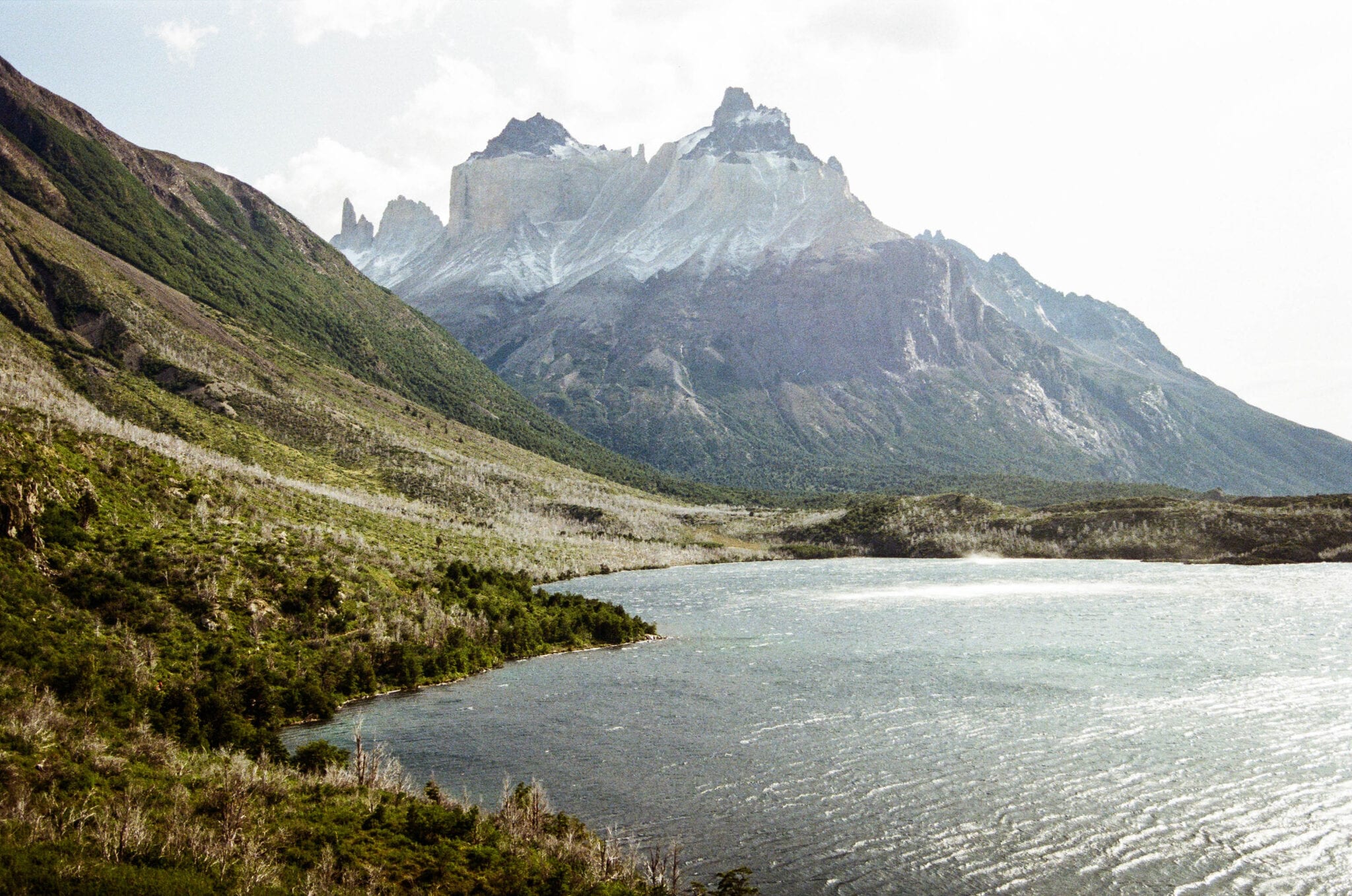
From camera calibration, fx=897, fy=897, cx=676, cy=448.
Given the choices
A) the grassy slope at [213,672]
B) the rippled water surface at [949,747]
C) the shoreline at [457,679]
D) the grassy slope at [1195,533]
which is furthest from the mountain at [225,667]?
the grassy slope at [1195,533]

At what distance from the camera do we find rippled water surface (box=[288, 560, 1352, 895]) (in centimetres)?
3209

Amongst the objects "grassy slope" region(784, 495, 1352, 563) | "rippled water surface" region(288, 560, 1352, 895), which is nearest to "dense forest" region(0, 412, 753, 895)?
"rippled water surface" region(288, 560, 1352, 895)

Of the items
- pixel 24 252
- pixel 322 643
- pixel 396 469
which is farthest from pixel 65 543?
pixel 24 252

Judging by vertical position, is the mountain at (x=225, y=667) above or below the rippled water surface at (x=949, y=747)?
above

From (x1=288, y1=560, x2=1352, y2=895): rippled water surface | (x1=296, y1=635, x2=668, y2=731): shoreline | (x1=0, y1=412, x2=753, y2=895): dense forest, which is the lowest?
(x1=296, y1=635, x2=668, y2=731): shoreline

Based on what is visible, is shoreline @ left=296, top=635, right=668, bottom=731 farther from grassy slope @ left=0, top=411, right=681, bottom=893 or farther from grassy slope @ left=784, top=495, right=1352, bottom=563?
grassy slope @ left=784, top=495, right=1352, bottom=563

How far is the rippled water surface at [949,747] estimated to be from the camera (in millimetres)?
32094

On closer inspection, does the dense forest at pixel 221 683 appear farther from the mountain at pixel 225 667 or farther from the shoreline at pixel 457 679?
the shoreline at pixel 457 679

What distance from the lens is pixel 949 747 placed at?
149 ft

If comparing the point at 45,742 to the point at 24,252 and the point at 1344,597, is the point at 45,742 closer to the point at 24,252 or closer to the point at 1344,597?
the point at 1344,597

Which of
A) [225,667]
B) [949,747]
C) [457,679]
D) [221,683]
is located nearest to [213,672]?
[225,667]

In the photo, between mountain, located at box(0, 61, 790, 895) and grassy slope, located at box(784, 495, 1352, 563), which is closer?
mountain, located at box(0, 61, 790, 895)

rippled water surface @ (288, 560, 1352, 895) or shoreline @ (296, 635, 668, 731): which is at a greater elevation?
rippled water surface @ (288, 560, 1352, 895)

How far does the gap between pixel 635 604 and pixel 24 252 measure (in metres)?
174
